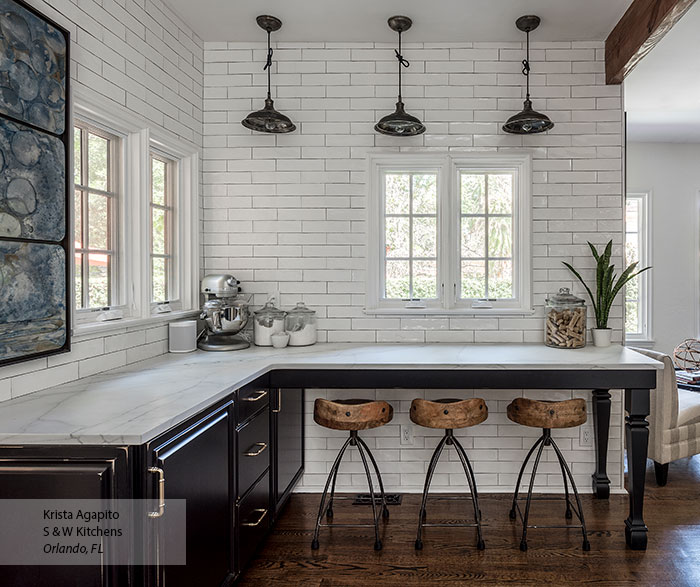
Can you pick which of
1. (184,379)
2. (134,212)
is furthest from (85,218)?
(184,379)

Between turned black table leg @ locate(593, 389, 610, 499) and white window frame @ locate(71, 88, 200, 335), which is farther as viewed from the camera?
turned black table leg @ locate(593, 389, 610, 499)

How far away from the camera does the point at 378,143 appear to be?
3.50 m

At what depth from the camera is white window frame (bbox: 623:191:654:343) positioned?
5867 millimetres

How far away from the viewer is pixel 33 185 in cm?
192

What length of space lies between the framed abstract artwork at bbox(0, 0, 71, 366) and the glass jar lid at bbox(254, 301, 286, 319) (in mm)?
1360

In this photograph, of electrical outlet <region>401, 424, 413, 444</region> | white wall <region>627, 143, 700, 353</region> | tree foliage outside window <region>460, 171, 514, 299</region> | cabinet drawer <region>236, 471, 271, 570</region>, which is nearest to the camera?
cabinet drawer <region>236, 471, 271, 570</region>

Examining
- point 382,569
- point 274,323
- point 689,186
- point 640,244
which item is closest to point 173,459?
point 382,569

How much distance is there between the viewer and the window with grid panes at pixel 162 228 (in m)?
3.12

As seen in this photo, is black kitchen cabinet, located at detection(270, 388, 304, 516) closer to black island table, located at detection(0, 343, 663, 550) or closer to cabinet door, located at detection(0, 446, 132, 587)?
black island table, located at detection(0, 343, 663, 550)

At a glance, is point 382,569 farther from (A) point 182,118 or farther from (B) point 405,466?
(A) point 182,118

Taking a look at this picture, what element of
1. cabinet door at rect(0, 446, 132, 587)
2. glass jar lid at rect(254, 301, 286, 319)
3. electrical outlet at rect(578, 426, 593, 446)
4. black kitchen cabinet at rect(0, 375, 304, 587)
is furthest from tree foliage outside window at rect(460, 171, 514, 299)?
cabinet door at rect(0, 446, 132, 587)

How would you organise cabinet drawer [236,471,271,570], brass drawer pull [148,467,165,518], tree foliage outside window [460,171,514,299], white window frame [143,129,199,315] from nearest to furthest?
brass drawer pull [148,467,165,518]
cabinet drawer [236,471,271,570]
white window frame [143,129,199,315]
tree foliage outside window [460,171,514,299]

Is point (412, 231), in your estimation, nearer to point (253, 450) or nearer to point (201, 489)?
point (253, 450)

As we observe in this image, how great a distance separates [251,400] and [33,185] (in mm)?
1247
